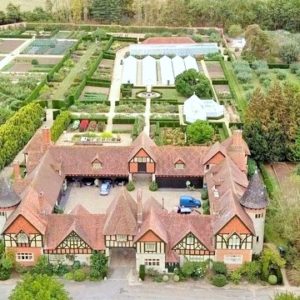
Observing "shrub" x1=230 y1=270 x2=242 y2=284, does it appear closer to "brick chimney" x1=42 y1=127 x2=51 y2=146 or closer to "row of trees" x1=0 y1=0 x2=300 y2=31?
"brick chimney" x1=42 y1=127 x2=51 y2=146

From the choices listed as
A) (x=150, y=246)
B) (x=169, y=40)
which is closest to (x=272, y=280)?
(x=150, y=246)

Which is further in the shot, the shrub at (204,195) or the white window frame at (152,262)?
the shrub at (204,195)

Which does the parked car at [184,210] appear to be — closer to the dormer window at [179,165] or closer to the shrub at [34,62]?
the dormer window at [179,165]

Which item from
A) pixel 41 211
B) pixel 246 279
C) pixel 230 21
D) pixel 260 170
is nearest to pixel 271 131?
pixel 260 170

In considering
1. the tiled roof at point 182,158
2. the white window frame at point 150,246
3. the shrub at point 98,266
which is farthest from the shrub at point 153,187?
the shrub at point 98,266

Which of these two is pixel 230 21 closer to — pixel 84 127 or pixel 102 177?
pixel 84 127

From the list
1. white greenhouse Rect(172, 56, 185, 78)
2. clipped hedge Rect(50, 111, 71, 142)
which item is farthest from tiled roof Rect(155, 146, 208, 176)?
white greenhouse Rect(172, 56, 185, 78)

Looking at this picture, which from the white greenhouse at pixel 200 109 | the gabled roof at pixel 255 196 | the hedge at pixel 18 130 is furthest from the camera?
the white greenhouse at pixel 200 109
